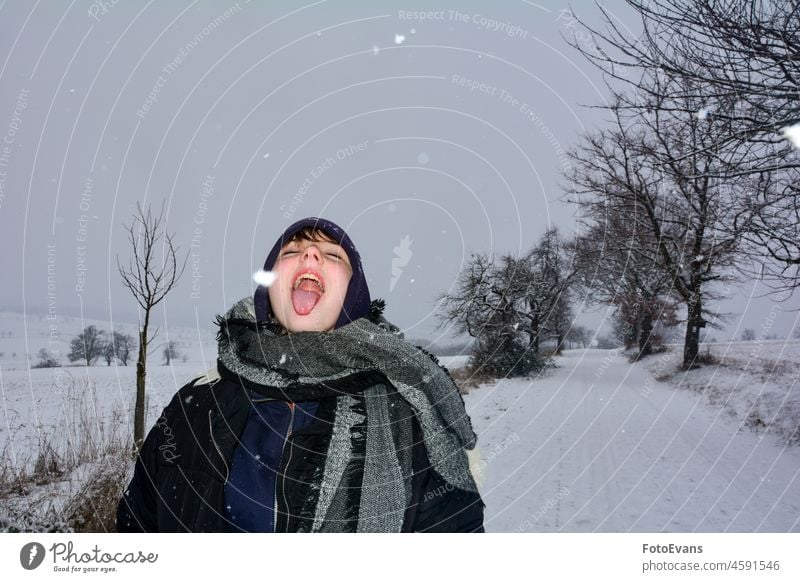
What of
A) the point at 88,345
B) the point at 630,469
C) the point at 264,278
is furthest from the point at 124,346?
the point at 630,469

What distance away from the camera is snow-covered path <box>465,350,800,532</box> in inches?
130

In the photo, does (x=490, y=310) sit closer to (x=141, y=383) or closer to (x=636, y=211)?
(x=636, y=211)

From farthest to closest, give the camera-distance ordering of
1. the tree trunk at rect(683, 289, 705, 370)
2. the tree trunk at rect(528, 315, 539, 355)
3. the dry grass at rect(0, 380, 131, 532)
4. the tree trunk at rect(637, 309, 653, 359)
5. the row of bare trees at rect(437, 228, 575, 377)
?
1. the tree trunk at rect(637, 309, 653, 359)
2. the tree trunk at rect(683, 289, 705, 370)
3. the tree trunk at rect(528, 315, 539, 355)
4. the row of bare trees at rect(437, 228, 575, 377)
5. the dry grass at rect(0, 380, 131, 532)

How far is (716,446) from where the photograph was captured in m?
5.17

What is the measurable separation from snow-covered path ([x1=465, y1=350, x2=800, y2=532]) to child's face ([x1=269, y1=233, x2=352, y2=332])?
243 cm

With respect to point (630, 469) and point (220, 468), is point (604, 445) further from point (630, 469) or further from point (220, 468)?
point (220, 468)

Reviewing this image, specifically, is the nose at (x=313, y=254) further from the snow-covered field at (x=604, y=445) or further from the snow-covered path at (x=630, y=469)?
the snow-covered path at (x=630, y=469)

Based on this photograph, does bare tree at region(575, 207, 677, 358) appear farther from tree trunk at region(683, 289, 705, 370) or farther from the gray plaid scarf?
the gray plaid scarf

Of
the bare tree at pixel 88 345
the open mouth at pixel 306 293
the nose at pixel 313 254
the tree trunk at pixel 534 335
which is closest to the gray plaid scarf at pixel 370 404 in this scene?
the open mouth at pixel 306 293

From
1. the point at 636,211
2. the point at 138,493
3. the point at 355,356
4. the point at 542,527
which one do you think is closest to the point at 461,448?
the point at 355,356

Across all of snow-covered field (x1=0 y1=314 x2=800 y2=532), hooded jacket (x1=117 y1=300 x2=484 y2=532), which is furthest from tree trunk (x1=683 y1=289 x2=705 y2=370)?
hooded jacket (x1=117 y1=300 x2=484 y2=532)

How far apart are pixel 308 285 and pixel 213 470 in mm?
762

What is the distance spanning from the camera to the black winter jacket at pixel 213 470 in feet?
5.28
